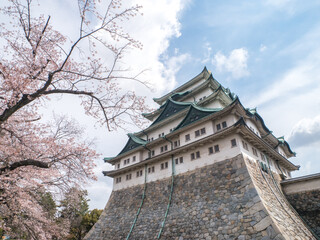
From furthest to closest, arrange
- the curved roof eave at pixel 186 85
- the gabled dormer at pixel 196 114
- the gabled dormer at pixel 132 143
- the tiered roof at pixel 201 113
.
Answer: the curved roof eave at pixel 186 85 < the gabled dormer at pixel 132 143 < the gabled dormer at pixel 196 114 < the tiered roof at pixel 201 113

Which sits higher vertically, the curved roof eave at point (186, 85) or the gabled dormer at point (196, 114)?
the curved roof eave at point (186, 85)

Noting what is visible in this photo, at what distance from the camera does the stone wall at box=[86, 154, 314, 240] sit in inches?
425

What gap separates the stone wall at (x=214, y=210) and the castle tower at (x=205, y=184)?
52mm

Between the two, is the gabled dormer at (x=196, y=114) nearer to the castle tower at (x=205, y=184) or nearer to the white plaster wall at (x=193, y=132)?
the castle tower at (x=205, y=184)

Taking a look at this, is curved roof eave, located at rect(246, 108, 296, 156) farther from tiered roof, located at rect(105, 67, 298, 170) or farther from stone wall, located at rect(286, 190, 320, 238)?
stone wall, located at rect(286, 190, 320, 238)

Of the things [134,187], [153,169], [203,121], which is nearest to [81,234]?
[134,187]

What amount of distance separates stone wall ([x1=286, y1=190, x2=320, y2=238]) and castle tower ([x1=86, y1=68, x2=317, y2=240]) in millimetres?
719

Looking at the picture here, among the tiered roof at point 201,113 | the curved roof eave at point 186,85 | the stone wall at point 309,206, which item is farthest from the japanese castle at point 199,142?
the stone wall at point 309,206

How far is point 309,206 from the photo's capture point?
14.6 metres

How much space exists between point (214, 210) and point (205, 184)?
84.5 inches

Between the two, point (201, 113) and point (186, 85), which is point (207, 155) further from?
point (186, 85)

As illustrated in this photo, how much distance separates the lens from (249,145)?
1562 centimetres

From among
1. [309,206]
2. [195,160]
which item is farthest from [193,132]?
[309,206]

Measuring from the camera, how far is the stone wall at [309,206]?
45.1ft
